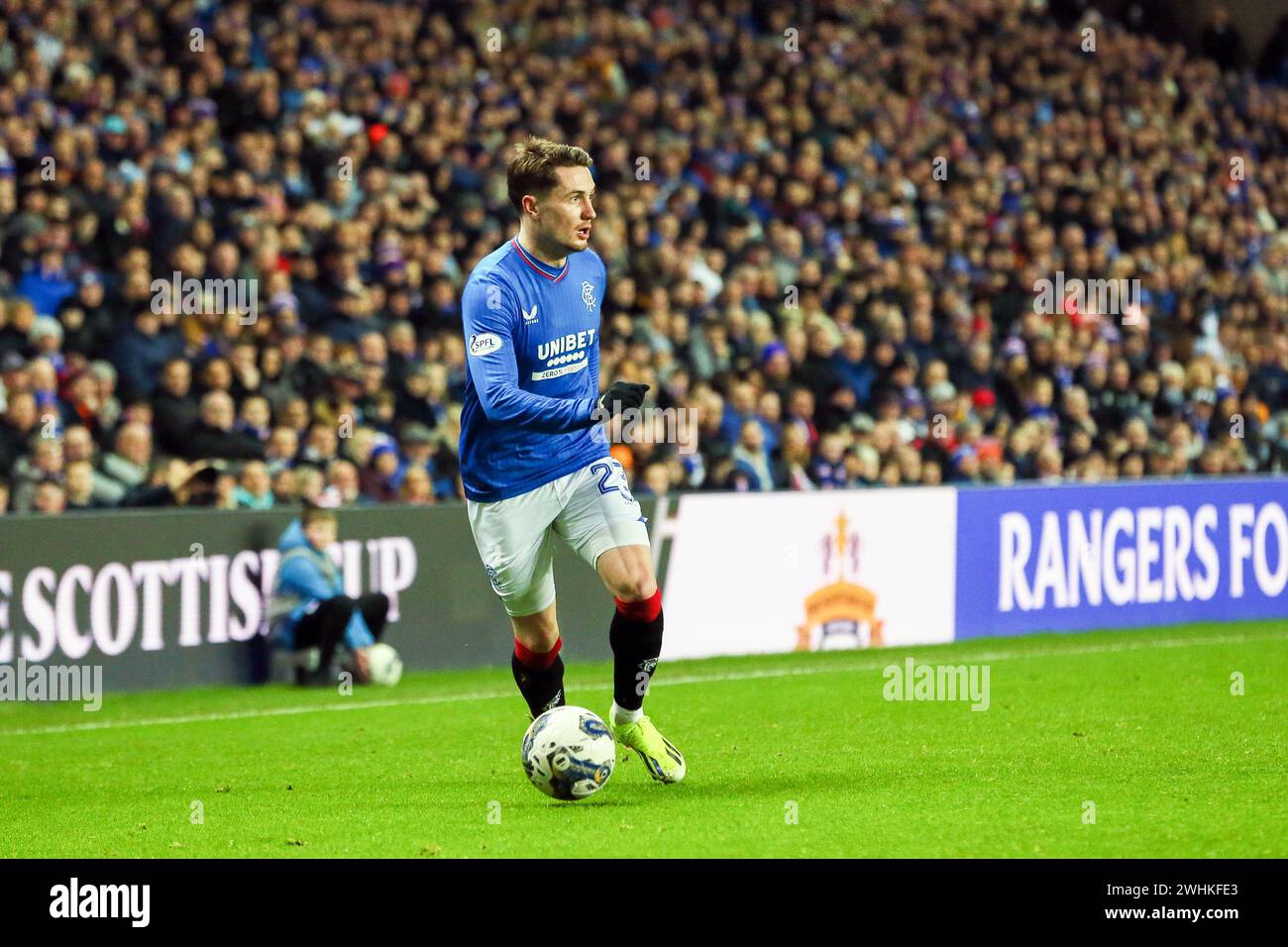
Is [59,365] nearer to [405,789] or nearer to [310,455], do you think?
[310,455]

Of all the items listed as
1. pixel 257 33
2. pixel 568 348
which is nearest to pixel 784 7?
pixel 257 33

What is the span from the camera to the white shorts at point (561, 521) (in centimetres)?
764

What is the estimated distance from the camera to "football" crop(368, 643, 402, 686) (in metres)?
12.3

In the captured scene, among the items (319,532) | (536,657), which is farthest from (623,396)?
(319,532)

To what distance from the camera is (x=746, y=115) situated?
64.5ft

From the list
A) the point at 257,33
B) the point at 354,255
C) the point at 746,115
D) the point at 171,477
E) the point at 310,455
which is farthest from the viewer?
the point at 746,115

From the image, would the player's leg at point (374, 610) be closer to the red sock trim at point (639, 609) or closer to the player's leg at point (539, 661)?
the player's leg at point (539, 661)

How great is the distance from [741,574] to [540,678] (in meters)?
5.82

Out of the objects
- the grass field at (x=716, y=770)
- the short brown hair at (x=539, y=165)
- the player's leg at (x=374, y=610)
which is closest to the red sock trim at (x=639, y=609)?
the grass field at (x=716, y=770)

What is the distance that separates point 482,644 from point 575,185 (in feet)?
20.1

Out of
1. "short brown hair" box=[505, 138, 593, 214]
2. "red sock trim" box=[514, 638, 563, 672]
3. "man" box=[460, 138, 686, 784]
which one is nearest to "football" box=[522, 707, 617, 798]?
"man" box=[460, 138, 686, 784]

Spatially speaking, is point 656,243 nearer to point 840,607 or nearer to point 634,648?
point 840,607

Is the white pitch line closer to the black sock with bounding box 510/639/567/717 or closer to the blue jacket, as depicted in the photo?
the blue jacket

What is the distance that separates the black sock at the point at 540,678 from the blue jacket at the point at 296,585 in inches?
166
